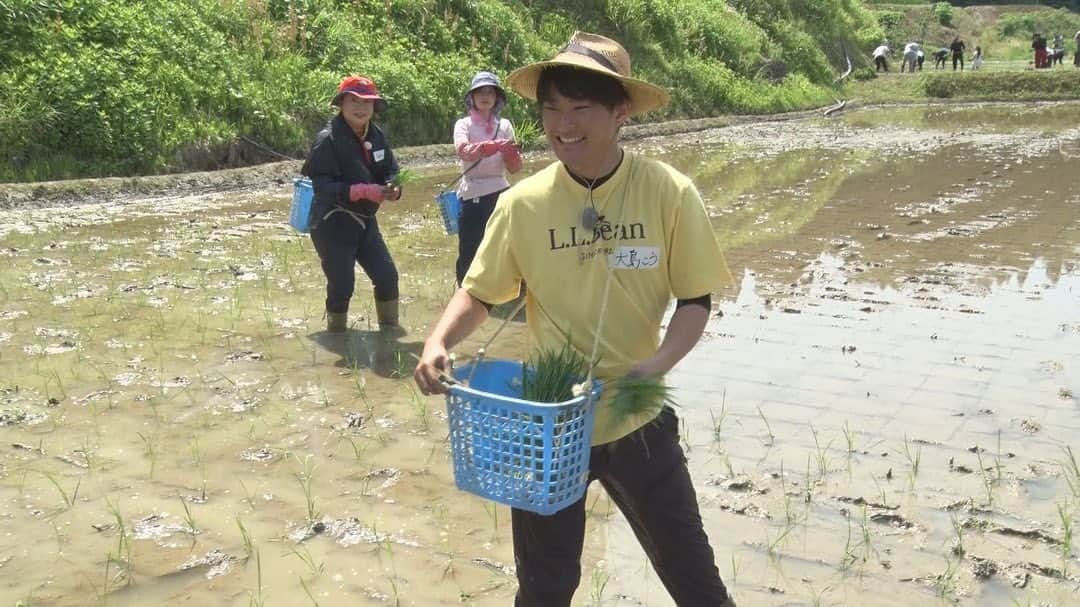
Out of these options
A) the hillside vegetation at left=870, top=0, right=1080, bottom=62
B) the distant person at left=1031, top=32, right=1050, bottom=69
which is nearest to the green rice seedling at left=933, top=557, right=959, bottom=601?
the distant person at left=1031, top=32, right=1050, bottom=69

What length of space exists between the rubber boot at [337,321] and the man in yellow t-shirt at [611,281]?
388cm

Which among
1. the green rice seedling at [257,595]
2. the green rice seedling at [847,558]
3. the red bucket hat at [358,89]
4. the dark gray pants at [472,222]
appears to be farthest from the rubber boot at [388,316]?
the green rice seedling at [847,558]

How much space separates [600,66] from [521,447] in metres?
0.85

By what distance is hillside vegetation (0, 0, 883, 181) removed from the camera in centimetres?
1185

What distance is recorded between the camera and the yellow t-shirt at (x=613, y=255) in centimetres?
247

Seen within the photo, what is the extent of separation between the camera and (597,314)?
2.51m

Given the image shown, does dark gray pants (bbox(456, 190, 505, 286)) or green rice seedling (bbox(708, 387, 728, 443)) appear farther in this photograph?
dark gray pants (bbox(456, 190, 505, 286))

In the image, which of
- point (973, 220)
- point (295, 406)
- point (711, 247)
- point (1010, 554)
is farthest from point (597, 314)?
point (973, 220)

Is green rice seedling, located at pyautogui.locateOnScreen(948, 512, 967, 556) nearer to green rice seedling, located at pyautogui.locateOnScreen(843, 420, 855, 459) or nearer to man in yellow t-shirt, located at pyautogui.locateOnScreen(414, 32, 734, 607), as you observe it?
green rice seedling, located at pyautogui.locateOnScreen(843, 420, 855, 459)

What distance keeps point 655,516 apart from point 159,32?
12.7 metres

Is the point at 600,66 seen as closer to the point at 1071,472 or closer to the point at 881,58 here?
the point at 1071,472

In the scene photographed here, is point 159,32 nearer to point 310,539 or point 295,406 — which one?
point 295,406

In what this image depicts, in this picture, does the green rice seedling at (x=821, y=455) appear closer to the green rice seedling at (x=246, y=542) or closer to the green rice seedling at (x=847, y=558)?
the green rice seedling at (x=847, y=558)

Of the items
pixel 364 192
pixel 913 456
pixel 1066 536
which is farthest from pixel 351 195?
pixel 1066 536
